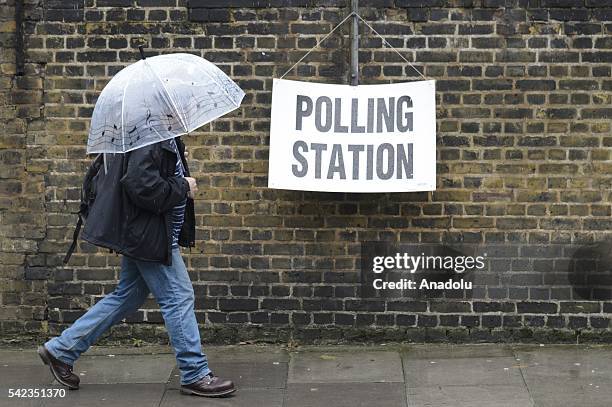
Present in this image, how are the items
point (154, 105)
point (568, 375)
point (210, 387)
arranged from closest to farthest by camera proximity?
point (154, 105)
point (210, 387)
point (568, 375)

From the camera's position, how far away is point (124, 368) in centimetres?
650

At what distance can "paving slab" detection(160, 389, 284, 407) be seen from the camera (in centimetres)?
575

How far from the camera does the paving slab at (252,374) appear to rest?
6105 millimetres

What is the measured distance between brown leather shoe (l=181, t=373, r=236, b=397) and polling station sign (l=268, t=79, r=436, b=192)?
139cm

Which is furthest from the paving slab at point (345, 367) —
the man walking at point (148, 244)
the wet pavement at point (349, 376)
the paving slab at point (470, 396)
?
the man walking at point (148, 244)

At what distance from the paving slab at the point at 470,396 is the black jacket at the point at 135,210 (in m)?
1.59

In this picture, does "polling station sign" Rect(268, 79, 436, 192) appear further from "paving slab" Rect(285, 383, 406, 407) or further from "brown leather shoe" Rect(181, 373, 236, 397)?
"brown leather shoe" Rect(181, 373, 236, 397)

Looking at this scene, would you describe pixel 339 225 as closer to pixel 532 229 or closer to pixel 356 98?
pixel 356 98

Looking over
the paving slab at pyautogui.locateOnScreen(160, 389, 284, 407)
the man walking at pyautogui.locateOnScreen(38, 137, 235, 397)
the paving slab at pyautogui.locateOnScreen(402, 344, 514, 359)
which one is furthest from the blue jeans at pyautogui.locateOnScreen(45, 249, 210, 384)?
the paving slab at pyautogui.locateOnScreen(402, 344, 514, 359)

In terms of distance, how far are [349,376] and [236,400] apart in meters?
0.78

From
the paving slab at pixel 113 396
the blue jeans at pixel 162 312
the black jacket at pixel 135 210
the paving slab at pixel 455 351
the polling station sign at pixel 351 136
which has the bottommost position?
the paving slab at pixel 113 396

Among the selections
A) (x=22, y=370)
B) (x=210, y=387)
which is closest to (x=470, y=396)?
(x=210, y=387)

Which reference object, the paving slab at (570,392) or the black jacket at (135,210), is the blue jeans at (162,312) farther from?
the paving slab at (570,392)

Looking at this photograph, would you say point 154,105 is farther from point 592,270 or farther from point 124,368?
point 592,270
